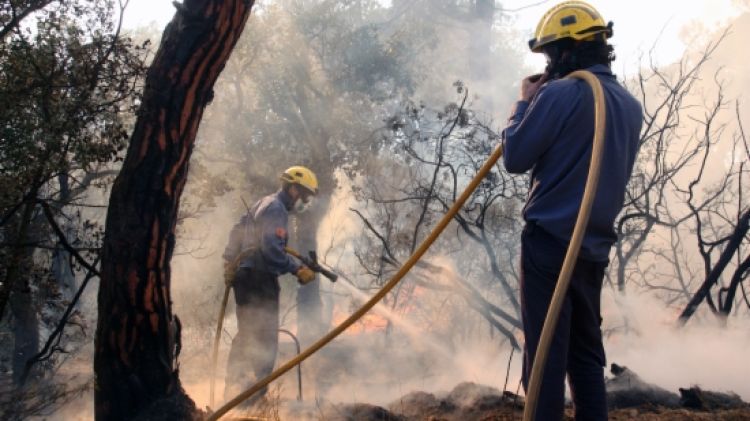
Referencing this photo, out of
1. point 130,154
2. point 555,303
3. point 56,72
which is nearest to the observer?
point 555,303

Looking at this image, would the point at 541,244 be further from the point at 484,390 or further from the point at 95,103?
the point at 95,103

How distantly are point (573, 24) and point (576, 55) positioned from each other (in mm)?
140

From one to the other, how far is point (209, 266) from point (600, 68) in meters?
14.9

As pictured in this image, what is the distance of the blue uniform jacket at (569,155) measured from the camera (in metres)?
2.66

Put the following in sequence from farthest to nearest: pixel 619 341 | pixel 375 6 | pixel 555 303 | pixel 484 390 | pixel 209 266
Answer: pixel 375 6, pixel 209 266, pixel 619 341, pixel 484 390, pixel 555 303

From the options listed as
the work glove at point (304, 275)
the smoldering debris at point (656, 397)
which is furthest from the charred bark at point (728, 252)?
the work glove at point (304, 275)

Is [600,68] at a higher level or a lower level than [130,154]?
lower

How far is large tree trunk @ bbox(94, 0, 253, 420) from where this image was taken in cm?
340

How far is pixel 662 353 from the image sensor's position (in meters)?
6.83

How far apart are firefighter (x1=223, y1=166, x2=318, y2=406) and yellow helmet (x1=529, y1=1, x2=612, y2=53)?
3762mm

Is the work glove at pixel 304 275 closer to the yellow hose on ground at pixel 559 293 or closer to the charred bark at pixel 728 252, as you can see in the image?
the charred bark at pixel 728 252

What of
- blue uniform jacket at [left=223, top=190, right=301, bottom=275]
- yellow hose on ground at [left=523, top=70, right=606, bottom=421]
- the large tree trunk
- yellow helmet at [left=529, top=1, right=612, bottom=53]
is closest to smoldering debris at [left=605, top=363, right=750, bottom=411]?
yellow hose on ground at [left=523, top=70, right=606, bottom=421]

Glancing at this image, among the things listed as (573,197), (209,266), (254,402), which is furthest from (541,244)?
(209,266)

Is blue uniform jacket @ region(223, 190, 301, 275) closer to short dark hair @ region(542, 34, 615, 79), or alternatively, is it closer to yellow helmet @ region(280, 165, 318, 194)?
yellow helmet @ region(280, 165, 318, 194)
